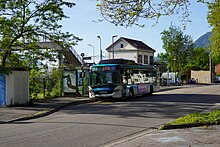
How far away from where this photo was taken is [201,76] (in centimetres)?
8912

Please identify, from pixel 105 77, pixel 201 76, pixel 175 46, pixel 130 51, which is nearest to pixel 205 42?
pixel 175 46

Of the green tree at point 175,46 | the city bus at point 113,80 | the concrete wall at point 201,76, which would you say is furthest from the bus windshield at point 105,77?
the concrete wall at point 201,76

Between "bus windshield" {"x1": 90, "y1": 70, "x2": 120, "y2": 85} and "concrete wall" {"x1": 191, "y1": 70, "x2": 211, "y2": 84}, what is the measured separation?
2447 inches

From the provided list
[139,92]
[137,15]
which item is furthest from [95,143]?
[139,92]

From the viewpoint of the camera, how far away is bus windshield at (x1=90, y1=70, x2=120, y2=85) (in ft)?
90.3

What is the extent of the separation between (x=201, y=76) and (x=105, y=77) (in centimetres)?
6512

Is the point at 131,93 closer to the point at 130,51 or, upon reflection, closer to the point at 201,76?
the point at 130,51

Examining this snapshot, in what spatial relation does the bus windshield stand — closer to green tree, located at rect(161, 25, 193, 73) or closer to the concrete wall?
green tree, located at rect(161, 25, 193, 73)

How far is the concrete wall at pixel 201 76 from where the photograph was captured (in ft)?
288

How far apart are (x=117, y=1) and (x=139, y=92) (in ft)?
66.5

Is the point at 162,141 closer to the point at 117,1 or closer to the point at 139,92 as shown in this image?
the point at 117,1

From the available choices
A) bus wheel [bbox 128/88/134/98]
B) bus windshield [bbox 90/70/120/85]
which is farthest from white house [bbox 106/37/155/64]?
bus windshield [bbox 90/70/120/85]

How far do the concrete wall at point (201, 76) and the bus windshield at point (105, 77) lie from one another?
204 ft

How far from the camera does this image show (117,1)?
1184cm
